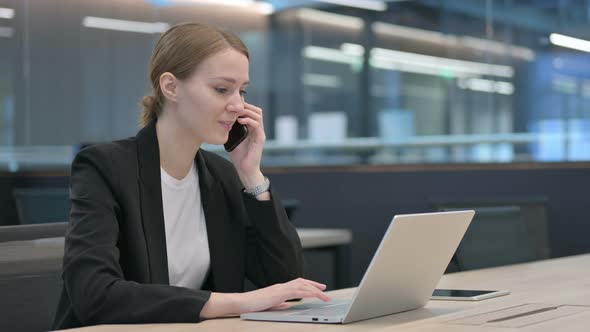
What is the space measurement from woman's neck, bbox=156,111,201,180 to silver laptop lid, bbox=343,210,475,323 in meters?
0.70

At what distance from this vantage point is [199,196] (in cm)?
238

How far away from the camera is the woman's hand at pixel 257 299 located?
1863 mm

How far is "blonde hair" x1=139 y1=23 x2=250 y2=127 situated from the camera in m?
2.29

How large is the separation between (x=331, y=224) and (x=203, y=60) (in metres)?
3.93

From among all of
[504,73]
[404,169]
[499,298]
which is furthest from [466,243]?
[504,73]

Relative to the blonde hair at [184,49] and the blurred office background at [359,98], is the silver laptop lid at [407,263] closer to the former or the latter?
the blonde hair at [184,49]

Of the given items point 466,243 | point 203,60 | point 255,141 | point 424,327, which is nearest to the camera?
point 424,327

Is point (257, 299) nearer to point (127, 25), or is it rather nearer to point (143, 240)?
point (143, 240)

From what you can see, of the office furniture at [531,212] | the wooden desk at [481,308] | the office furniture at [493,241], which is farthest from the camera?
the office furniture at [531,212]

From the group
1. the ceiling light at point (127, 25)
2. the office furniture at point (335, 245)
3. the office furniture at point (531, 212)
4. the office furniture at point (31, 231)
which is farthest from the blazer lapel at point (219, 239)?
the ceiling light at point (127, 25)

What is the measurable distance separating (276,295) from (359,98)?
5335mm

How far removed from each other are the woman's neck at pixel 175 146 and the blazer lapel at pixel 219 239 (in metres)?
0.06

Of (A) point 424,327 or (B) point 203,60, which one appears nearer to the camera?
(A) point 424,327

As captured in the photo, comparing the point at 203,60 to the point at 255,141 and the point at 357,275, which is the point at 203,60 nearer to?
the point at 255,141
